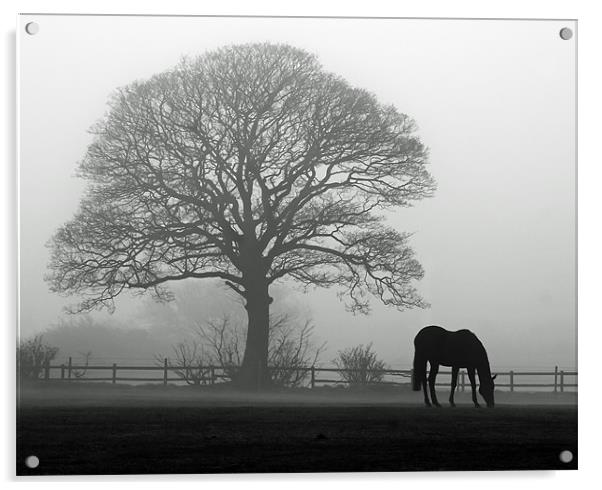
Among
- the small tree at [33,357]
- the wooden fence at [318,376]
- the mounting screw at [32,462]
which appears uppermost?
the small tree at [33,357]

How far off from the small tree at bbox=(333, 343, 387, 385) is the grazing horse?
0.80ft

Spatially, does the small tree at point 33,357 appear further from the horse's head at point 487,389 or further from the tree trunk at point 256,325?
the horse's head at point 487,389

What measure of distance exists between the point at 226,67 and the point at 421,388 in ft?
7.98

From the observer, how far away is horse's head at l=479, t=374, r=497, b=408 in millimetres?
6215

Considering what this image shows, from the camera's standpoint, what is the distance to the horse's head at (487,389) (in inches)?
245

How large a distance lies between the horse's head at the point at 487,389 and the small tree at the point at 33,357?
2.71 metres

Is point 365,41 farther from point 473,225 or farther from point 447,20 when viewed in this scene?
point 473,225

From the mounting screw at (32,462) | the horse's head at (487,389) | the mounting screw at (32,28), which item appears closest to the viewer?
the mounting screw at (32,462)

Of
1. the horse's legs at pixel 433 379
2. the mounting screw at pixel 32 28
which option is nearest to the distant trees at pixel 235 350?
the horse's legs at pixel 433 379

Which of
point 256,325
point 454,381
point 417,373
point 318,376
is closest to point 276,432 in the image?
point 318,376

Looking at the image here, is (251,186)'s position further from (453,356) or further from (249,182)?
(453,356)

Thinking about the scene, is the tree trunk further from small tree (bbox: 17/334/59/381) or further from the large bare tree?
small tree (bbox: 17/334/59/381)

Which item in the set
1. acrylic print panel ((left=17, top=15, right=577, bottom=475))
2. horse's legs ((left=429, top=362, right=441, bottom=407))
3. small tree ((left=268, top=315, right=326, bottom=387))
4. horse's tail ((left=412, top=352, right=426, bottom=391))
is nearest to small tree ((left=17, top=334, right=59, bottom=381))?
acrylic print panel ((left=17, top=15, right=577, bottom=475))

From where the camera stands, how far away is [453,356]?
6148 mm
